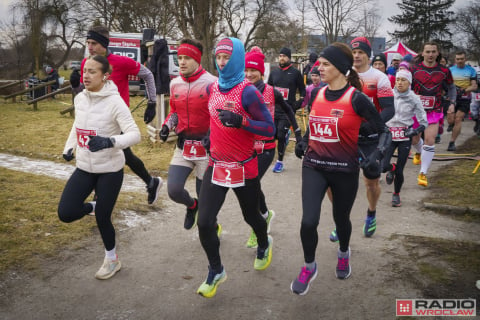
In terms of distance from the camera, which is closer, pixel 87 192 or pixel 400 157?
pixel 87 192

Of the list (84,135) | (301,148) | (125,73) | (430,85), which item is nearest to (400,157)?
(430,85)

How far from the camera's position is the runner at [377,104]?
4.96 metres

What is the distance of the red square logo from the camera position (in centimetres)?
348

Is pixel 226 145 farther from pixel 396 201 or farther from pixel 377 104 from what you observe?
pixel 396 201

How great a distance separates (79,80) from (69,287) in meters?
2.86

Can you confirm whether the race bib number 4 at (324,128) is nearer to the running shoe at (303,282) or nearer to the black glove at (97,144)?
the running shoe at (303,282)

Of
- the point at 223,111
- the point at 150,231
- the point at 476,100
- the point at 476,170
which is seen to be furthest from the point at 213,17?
the point at 223,111

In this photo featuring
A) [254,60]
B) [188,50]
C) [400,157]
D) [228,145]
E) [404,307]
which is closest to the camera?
[404,307]

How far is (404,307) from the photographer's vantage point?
11.7 feet

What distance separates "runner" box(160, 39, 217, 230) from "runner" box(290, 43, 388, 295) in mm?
1272

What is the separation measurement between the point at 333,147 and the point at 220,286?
166 centimetres

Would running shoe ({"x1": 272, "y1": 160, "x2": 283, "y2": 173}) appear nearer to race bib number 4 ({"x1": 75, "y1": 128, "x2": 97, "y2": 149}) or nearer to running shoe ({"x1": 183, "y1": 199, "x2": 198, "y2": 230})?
running shoe ({"x1": 183, "y1": 199, "x2": 198, "y2": 230})

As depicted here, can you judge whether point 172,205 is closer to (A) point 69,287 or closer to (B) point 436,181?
(A) point 69,287

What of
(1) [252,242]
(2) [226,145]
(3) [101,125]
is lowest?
(1) [252,242]
